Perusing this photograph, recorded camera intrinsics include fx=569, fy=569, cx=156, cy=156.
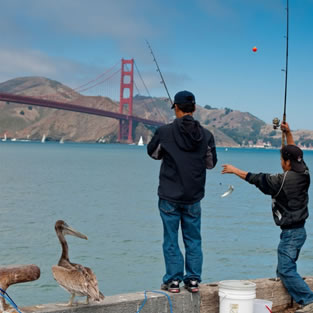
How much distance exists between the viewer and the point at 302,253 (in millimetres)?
11219

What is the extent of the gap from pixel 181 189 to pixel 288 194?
2.63 feet

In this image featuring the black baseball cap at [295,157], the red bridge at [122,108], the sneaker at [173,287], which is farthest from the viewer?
the red bridge at [122,108]

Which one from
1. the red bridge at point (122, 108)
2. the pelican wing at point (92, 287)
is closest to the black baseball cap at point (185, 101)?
the pelican wing at point (92, 287)

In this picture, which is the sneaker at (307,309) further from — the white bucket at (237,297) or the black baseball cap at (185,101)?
the black baseball cap at (185,101)

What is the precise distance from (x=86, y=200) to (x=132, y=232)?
8.15m

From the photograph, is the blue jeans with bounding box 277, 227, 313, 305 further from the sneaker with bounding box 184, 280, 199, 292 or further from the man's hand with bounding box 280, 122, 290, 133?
the man's hand with bounding box 280, 122, 290, 133

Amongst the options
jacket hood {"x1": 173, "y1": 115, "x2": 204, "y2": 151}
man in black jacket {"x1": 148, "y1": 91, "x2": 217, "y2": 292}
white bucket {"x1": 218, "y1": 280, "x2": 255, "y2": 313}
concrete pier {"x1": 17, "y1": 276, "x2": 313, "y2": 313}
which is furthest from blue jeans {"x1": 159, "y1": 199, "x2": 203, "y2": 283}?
jacket hood {"x1": 173, "y1": 115, "x2": 204, "y2": 151}

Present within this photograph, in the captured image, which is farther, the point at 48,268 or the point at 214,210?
the point at 214,210

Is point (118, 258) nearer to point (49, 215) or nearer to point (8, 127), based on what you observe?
point (49, 215)

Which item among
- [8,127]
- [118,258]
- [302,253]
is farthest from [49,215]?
[8,127]

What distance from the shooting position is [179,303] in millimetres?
3992

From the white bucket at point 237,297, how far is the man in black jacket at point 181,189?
0.22 meters

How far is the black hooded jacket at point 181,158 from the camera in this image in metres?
4.02

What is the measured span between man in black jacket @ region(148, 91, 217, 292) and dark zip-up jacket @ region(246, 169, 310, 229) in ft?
1.55
